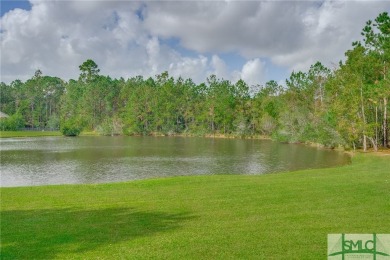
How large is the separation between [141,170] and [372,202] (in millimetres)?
21009

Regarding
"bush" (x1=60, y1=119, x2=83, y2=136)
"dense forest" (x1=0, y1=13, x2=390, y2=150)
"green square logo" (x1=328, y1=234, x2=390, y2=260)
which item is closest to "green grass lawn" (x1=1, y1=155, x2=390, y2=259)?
"green square logo" (x1=328, y1=234, x2=390, y2=260)

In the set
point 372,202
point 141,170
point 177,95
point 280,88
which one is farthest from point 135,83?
point 372,202

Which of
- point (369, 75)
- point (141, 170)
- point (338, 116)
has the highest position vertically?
point (369, 75)

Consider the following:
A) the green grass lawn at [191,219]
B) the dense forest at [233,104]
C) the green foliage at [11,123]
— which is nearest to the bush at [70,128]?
the dense forest at [233,104]

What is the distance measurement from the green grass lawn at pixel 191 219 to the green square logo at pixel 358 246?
1.08ft

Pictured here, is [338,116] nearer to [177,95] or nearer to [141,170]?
[141,170]

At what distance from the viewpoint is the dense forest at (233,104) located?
46.1m

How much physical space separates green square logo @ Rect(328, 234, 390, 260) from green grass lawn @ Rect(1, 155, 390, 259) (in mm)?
329

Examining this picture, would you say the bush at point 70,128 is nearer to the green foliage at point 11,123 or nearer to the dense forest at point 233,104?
the dense forest at point 233,104

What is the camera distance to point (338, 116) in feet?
165

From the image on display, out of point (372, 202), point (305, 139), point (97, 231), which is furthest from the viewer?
point (305, 139)

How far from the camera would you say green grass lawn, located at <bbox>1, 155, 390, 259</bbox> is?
9.41m

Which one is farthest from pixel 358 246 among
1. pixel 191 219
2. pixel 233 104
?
pixel 233 104

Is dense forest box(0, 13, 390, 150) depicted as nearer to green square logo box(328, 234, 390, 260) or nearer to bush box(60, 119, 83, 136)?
bush box(60, 119, 83, 136)
